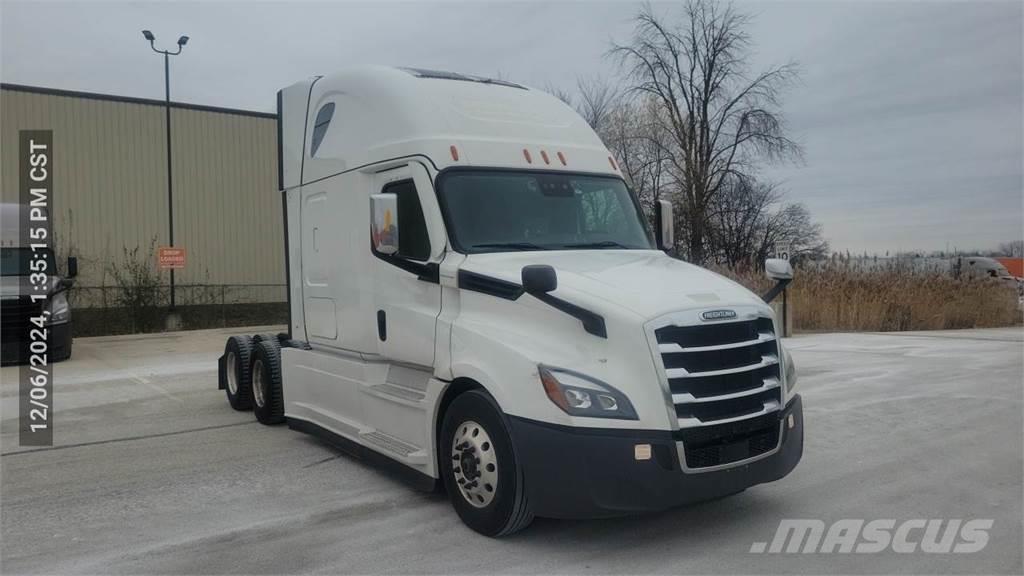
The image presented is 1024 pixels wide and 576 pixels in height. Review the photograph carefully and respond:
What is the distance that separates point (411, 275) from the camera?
5871 mm

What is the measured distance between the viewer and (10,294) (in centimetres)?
1487

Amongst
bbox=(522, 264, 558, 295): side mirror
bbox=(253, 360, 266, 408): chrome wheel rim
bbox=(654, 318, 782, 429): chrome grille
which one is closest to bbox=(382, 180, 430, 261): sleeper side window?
bbox=(522, 264, 558, 295): side mirror

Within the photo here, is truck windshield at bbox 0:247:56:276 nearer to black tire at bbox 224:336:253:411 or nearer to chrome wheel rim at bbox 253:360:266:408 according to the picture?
black tire at bbox 224:336:253:411

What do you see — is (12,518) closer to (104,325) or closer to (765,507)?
(765,507)

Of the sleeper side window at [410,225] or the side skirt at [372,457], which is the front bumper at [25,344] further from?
the sleeper side window at [410,225]

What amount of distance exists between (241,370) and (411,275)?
4.43m

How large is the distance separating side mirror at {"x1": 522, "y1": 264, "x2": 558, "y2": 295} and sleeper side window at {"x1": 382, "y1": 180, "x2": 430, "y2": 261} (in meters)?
→ 1.19

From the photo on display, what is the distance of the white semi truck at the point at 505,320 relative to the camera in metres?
4.56

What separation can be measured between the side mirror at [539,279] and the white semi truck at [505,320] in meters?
0.01

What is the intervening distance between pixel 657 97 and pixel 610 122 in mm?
2694

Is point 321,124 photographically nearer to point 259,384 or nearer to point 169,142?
point 259,384

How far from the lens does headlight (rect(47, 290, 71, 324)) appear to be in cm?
1547

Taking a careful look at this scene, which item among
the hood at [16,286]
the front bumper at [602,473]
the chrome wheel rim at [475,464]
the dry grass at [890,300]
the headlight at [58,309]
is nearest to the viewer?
the front bumper at [602,473]

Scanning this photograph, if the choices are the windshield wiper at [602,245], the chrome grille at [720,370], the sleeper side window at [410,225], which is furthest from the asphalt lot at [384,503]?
the windshield wiper at [602,245]
